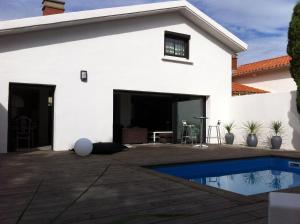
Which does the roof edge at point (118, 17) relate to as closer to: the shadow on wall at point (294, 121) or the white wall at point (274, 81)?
the shadow on wall at point (294, 121)

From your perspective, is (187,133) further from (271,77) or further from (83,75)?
(271,77)

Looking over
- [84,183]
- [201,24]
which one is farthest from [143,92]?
[84,183]

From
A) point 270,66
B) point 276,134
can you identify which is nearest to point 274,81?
point 270,66

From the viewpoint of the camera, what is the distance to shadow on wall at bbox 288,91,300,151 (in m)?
11.2

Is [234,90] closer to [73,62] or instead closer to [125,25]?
[125,25]

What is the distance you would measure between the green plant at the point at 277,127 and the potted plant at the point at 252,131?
71 centimetres

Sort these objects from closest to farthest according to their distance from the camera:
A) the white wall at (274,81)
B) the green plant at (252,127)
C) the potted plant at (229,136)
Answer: the green plant at (252,127)
the potted plant at (229,136)
the white wall at (274,81)

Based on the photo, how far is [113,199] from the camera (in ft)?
13.6

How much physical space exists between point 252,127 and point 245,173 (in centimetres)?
445

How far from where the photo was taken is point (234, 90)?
17.1m

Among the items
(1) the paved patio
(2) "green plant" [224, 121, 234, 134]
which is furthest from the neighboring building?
(1) the paved patio

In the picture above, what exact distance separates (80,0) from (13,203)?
12.5m

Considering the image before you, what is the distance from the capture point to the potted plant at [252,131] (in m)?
12.2

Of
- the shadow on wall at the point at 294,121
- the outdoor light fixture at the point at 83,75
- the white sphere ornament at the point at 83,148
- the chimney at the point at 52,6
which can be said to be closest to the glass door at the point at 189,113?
the shadow on wall at the point at 294,121
